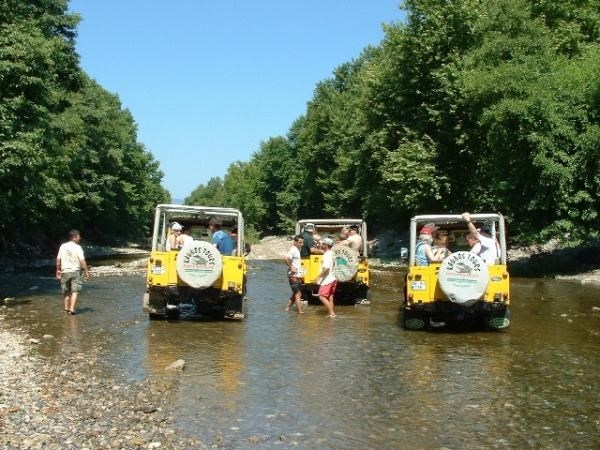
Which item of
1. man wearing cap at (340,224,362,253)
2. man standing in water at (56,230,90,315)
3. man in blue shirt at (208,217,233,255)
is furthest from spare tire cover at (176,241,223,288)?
man wearing cap at (340,224,362,253)

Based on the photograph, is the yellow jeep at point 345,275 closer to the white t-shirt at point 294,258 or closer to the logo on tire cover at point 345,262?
the logo on tire cover at point 345,262

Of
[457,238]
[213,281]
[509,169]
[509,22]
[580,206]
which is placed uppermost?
[509,22]

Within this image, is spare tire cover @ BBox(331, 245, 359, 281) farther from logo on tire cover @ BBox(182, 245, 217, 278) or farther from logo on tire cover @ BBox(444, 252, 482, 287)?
logo on tire cover @ BBox(444, 252, 482, 287)

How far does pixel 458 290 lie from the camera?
12.0 m

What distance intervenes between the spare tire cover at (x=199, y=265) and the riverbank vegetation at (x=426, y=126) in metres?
6.53

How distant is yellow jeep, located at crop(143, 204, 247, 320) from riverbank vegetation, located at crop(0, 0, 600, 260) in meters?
5.88

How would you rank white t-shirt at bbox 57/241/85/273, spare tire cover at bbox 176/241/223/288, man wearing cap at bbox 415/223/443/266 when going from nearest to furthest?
1. man wearing cap at bbox 415/223/443/266
2. spare tire cover at bbox 176/241/223/288
3. white t-shirt at bbox 57/241/85/273

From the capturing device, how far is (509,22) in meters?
33.0

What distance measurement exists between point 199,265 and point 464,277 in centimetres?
502

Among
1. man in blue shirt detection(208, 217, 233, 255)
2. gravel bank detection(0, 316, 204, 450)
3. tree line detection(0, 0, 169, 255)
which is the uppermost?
tree line detection(0, 0, 169, 255)

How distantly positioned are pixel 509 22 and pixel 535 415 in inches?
1147

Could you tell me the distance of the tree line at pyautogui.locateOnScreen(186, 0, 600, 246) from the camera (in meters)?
26.0

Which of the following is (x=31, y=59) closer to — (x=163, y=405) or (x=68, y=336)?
(x=68, y=336)

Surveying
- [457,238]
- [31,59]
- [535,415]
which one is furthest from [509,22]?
[535,415]
